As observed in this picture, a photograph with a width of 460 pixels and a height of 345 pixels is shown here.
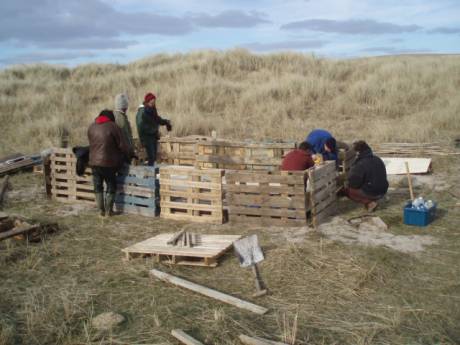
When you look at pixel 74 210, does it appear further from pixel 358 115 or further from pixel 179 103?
pixel 358 115

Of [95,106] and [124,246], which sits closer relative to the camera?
[124,246]

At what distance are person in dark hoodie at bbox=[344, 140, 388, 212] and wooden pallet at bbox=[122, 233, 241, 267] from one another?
269 centimetres

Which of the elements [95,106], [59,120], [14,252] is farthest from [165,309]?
[95,106]

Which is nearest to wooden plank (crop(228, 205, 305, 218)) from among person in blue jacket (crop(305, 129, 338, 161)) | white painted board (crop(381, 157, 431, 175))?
person in blue jacket (crop(305, 129, 338, 161))

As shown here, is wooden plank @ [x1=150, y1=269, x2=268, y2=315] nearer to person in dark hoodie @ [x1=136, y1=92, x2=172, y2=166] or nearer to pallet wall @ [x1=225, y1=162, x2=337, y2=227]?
pallet wall @ [x1=225, y1=162, x2=337, y2=227]

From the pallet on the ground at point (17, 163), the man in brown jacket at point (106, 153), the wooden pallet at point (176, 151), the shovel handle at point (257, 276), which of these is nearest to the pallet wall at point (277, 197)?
the shovel handle at point (257, 276)

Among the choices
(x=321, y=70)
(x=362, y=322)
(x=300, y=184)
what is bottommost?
(x=362, y=322)

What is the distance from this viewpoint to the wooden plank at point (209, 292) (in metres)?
4.76

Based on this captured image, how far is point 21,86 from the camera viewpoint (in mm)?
21281

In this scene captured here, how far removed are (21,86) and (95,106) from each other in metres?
5.03

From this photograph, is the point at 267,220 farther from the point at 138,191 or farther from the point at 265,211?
the point at 138,191

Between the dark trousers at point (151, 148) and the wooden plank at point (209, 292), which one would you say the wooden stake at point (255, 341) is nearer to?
the wooden plank at point (209, 292)

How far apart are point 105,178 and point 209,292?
369 cm

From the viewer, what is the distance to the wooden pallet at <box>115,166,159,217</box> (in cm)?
812
